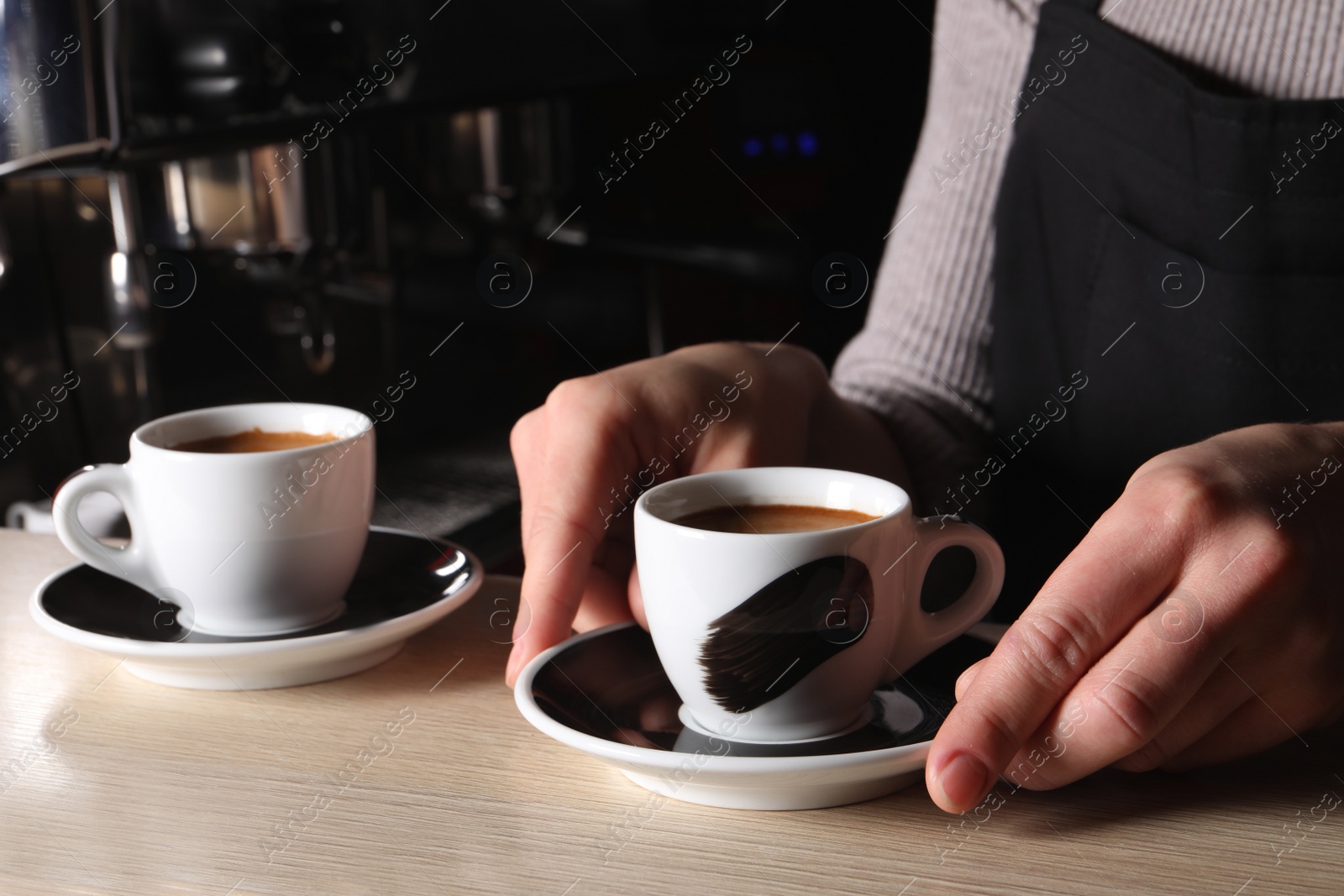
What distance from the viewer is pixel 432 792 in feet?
1.57

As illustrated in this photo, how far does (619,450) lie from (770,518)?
0.13 metres

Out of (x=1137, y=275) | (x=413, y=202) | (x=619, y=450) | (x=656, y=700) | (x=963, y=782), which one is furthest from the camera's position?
(x=413, y=202)

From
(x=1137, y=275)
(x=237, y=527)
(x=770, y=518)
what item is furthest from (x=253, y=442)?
(x=1137, y=275)

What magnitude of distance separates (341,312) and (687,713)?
1.15 m

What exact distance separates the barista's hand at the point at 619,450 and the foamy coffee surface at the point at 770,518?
0.09m

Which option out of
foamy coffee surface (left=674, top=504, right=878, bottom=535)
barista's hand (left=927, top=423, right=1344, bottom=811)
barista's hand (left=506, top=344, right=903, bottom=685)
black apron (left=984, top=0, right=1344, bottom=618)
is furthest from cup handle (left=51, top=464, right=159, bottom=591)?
black apron (left=984, top=0, right=1344, bottom=618)

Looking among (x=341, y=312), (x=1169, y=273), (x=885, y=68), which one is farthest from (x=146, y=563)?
(x=885, y=68)

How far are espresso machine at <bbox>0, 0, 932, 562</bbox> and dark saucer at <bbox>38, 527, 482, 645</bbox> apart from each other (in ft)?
1.08

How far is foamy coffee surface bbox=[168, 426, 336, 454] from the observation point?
680mm

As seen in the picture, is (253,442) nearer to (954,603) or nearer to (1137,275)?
(954,603)

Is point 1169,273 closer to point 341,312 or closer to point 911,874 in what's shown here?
point 911,874

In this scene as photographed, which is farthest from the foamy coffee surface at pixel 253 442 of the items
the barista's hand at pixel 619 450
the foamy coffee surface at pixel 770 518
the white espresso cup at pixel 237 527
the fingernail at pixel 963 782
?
the fingernail at pixel 963 782

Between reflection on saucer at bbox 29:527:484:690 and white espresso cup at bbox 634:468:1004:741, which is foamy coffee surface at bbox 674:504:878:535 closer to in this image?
white espresso cup at bbox 634:468:1004:741

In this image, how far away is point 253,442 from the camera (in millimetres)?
697
